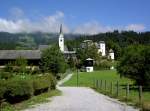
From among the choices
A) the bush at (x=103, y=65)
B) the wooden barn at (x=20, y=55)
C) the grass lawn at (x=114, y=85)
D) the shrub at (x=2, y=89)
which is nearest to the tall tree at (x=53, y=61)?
the grass lawn at (x=114, y=85)

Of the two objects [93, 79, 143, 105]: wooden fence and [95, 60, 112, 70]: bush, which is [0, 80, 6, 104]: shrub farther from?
Answer: [95, 60, 112, 70]: bush

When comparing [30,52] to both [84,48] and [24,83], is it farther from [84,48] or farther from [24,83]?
[24,83]

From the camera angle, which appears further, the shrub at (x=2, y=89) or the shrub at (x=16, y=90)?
the shrub at (x=16, y=90)

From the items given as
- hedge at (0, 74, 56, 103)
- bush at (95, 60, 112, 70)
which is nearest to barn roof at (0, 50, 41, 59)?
bush at (95, 60, 112, 70)

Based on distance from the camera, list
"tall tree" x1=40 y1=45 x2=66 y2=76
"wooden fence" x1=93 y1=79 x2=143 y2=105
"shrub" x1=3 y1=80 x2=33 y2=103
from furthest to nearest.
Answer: "tall tree" x1=40 y1=45 x2=66 y2=76
"wooden fence" x1=93 y1=79 x2=143 y2=105
"shrub" x1=3 y1=80 x2=33 y2=103

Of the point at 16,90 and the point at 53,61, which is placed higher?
the point at 53,61

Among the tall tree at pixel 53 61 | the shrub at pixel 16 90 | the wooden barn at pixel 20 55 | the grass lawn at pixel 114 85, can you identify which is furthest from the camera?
the wooden barn at pixel 20 55

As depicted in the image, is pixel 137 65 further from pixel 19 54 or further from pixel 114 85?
pixel 19 54

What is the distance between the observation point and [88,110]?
68.2 ft

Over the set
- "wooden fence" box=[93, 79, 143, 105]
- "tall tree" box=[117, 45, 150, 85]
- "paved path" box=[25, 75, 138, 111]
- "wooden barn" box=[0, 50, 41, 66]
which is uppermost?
"wooden barn" box=[0, 50, 41, 66]

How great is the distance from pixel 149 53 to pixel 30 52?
61686 mm

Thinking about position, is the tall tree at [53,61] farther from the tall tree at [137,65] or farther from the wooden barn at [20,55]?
the tall tree at [137,65]

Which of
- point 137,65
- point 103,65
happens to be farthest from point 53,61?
point 103,65

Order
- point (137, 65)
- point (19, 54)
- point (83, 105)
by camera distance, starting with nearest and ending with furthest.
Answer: point (83, 105)
point (137, 65)
point (19, 54)
